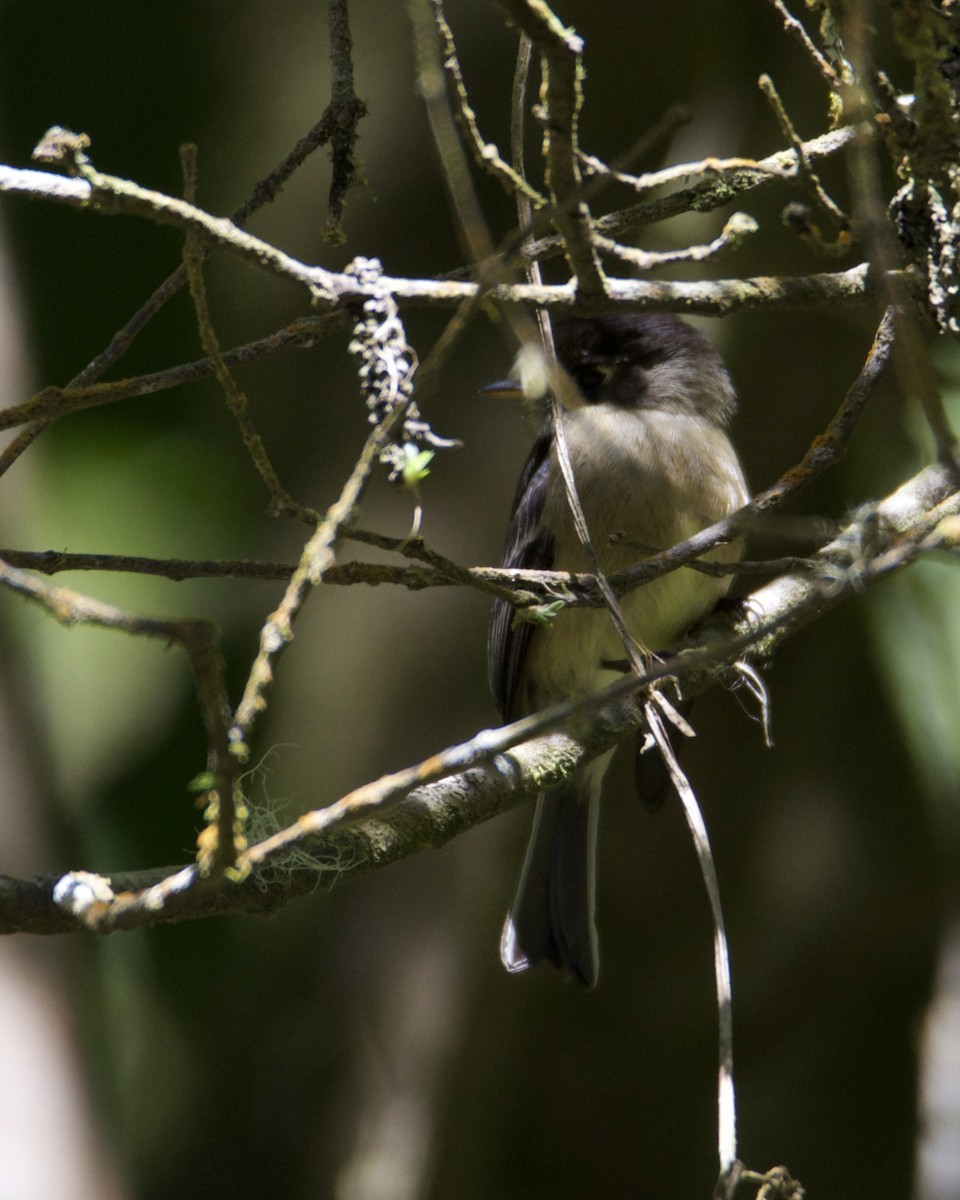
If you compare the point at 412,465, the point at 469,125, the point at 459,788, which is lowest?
the point at 459,788

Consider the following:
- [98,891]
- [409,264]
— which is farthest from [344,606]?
[98,891]

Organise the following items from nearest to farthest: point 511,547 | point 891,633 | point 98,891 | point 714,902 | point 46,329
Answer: point 98,891 → point 714,902 → point 511,547 → point 891,633 → point 46,329

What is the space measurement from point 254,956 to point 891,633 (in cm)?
277

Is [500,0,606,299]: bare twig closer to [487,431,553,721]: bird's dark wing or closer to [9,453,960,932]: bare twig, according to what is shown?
Result: [9,453,960,932]: bare twig

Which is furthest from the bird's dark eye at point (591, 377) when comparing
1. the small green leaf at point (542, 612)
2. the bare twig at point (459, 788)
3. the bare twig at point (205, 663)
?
the bare twig at point (205, 663)

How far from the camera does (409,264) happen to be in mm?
4980

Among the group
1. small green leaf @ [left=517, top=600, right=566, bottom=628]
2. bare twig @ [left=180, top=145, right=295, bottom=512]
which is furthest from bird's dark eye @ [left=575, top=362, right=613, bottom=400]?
bare twig @ [left=180, top=145, right=295, bottom=512]

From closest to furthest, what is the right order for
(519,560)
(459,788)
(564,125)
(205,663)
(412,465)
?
(205,663), (564,125), (412,465), (459,788), (519,560)

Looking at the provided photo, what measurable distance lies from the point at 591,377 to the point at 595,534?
25.2 inches

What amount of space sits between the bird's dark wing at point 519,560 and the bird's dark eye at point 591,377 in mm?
208

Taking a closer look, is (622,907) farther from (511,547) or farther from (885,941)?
(511,547)

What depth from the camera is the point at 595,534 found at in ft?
12.1

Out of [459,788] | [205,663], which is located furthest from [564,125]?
[459,788]

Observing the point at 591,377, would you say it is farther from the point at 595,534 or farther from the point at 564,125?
the point at 564,125
